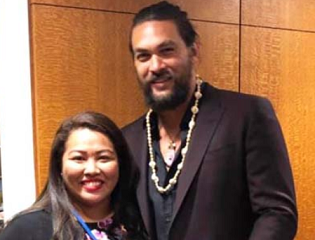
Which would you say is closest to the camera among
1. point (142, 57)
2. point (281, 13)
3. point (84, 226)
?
point (84, 226)

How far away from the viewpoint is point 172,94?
5.79ft

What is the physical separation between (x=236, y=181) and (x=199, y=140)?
19cm

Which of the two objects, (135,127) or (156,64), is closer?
(156,64)

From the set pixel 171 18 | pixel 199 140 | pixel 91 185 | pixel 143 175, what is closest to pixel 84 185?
pixel 91 185

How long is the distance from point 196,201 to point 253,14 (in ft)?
4.70

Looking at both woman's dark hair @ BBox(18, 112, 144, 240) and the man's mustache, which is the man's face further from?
woman's dark hair @ BBox(18, 112, 144, 240)

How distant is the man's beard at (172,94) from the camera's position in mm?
1768

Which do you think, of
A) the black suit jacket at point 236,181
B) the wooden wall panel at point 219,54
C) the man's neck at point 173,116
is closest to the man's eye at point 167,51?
the man's neck at point 173,116

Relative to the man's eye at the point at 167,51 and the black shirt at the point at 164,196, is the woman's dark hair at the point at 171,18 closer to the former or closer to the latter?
the man's eye at the point at 167,51

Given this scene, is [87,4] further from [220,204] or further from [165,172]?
[220,204]

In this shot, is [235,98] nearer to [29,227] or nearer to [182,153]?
[182,153]

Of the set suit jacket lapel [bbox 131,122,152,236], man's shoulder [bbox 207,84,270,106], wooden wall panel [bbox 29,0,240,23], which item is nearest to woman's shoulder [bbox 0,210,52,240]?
suit jacket lapel [bbox 131,122,152,236]

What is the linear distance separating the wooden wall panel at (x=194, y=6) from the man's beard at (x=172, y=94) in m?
0.65

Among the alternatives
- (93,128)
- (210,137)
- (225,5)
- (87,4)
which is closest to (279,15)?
(225,5)
